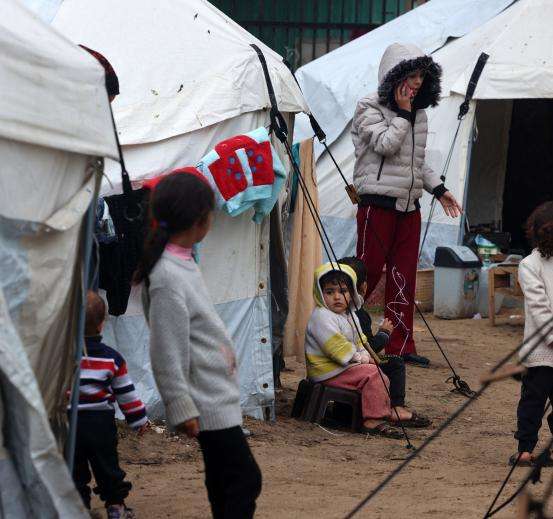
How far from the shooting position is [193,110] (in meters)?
5.91

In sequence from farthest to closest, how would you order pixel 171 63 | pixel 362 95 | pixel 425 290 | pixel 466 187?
pixel 362 95 → pixel 425 290 → pixel 466 187 → pixel 171 63

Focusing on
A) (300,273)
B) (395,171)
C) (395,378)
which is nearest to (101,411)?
(395,378)

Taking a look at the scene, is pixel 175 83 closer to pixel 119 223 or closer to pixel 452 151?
pixel 119 223

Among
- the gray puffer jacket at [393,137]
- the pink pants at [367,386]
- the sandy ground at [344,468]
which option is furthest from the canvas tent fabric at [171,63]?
the sandy ground at [344,468]

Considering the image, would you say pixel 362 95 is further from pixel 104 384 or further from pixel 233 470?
pixel 233 470

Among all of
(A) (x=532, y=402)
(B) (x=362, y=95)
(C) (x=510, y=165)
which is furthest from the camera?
(C) (x=510, y=165)

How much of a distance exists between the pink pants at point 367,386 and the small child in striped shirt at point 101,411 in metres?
2.08

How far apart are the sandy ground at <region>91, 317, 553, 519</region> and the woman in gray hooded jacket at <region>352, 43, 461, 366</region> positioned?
0.82 meters

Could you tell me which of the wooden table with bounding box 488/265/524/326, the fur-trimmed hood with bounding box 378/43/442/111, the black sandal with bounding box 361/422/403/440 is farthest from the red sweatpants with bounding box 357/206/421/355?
the wooden table with bounding box 488/265/524/326

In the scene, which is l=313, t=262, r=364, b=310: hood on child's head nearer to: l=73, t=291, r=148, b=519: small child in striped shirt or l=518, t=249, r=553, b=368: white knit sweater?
l=518, t=249, r=553, b=368: white knit sweater

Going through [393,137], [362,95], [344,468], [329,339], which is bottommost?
[344,468]

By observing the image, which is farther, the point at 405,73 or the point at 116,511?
the point at 405,73

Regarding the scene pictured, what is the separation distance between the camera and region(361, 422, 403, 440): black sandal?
620cm

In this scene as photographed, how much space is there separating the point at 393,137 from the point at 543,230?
188cm
